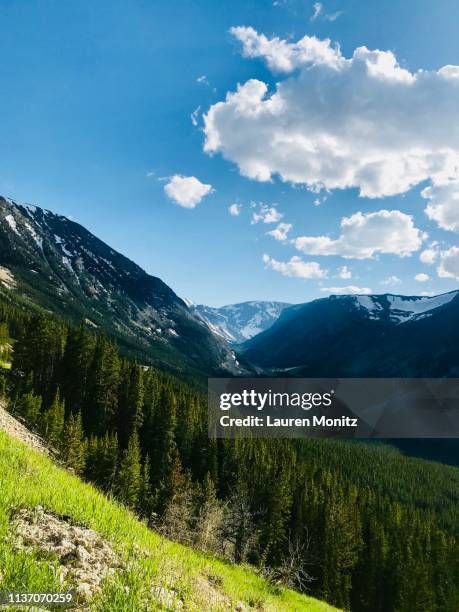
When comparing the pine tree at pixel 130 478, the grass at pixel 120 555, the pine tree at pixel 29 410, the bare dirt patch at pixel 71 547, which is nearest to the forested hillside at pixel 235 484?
the pine tree at pixel 130 478

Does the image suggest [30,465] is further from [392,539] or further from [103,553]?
[392,539]

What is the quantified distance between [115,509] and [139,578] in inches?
136

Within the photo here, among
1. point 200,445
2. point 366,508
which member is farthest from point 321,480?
point 200,445

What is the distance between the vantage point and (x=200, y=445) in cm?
8456

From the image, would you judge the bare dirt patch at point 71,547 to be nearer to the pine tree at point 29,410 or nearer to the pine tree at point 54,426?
the pine tree at point 54,426

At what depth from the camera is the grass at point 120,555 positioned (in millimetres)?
5637

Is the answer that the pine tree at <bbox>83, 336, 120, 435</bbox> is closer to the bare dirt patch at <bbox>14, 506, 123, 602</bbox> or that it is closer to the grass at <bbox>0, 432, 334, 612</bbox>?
the grass at <bbox>0, 432, 334, 612</bbox>

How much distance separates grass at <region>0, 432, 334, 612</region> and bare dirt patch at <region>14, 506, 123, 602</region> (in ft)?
0.60

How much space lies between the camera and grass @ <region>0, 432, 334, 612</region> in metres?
5.64

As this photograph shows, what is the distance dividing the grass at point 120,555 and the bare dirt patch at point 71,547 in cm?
18

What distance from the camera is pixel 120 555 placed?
24.1 ft

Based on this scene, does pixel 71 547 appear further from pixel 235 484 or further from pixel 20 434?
pixel 235 484

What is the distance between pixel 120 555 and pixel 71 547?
3.12ft

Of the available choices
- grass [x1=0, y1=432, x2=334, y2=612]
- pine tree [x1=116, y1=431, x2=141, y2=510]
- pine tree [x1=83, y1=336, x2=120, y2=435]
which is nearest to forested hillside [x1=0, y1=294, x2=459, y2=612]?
pine tree [x1=83, y1=336, x2=120, y2=435]
